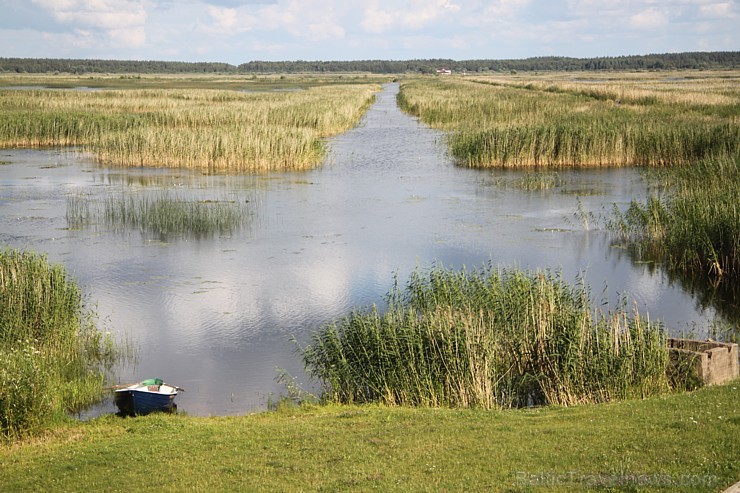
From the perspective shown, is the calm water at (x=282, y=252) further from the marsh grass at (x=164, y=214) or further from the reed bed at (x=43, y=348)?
the reed bed at (x=43, y=348)

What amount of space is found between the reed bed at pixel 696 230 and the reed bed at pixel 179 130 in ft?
49.4

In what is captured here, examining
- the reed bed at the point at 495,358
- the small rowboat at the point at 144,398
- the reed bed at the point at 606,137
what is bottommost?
the small rowboat at the point at 144,398

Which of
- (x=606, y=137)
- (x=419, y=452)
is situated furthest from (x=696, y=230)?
(x=606, y=137)

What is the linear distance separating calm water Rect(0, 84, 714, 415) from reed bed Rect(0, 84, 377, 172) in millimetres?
1499

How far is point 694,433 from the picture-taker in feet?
21.8

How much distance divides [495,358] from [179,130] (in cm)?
2726

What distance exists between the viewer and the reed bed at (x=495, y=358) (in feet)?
30.7

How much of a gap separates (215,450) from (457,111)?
1628 inches

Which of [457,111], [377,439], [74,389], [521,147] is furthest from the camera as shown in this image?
[457,111]

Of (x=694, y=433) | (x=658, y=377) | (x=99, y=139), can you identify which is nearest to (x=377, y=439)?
(x=694, y=433)

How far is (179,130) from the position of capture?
34.7 m

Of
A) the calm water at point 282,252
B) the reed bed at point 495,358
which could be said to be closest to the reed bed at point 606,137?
the calm water at point 282,252

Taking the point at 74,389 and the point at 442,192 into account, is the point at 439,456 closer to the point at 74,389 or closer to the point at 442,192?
the point at 74,389

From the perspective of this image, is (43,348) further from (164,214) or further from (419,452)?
(164,214)
